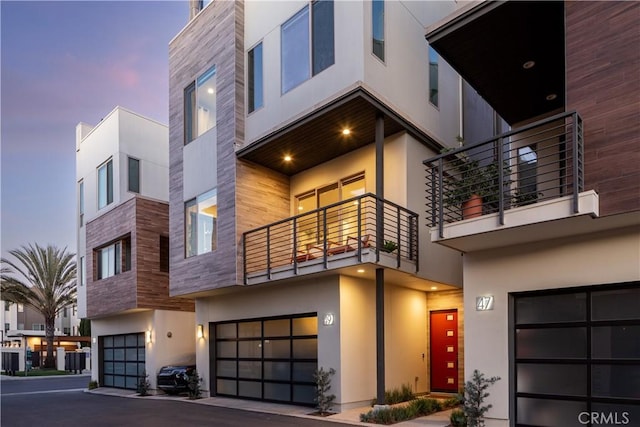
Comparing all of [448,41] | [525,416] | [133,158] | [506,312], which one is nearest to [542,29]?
A: [448,41]

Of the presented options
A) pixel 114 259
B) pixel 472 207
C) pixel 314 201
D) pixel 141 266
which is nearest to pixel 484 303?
pixel 472 207

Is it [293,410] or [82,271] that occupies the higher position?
[82,271]

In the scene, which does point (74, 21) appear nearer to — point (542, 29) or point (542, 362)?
point (542, 29)

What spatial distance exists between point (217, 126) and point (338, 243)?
190 inches

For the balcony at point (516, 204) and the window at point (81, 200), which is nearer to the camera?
the balcony at point (516, 204)

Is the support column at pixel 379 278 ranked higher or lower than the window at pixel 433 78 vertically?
lower

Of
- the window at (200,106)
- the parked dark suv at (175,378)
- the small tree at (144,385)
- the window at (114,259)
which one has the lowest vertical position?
the small tree at (144,385)

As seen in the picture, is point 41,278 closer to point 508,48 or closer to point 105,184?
point 105,184

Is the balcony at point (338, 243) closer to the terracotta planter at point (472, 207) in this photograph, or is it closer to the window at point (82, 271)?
the terracotta planter at point (472, 207)

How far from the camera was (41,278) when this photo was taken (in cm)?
2925

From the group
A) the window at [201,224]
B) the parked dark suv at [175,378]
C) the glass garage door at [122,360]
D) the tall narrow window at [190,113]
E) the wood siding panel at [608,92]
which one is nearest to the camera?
the wood siding panel at [608,92]

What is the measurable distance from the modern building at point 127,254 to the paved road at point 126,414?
97.6 inches

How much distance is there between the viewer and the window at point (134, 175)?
20469 mm

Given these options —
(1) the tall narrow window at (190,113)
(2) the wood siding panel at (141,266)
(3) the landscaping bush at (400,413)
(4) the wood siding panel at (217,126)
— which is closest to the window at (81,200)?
(2) the wood siding panel at (141,266)
